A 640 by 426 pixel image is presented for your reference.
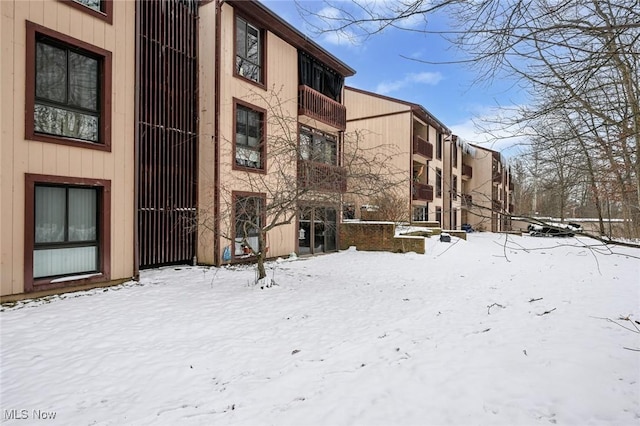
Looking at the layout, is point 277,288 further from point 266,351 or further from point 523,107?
point 523,107

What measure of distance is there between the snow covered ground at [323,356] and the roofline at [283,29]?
7208 mm

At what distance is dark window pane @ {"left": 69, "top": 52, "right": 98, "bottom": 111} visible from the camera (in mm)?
7070

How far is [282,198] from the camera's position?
26.1 ft

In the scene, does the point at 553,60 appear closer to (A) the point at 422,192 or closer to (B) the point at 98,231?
(B) the point at 98,231

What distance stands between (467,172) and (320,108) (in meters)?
21.3

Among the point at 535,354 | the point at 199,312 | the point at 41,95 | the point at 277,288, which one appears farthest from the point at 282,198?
the point at 535,354

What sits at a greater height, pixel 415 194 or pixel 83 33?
pixel 83 33

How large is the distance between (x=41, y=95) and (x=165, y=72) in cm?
363

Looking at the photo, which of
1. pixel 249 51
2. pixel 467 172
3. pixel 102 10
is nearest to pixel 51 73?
pixel 102 10

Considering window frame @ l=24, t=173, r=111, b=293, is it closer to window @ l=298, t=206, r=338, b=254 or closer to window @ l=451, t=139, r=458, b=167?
window @ l=298, t=206, r=338, b=254

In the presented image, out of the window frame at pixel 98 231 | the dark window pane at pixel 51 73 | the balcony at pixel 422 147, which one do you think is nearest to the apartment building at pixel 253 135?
the window frame at pixel 98 231

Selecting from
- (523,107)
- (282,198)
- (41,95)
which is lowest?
(282,198)

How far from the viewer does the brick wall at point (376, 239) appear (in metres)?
14.0

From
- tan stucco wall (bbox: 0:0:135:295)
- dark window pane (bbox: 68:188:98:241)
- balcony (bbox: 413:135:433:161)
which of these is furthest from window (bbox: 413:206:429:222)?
dark window pane (bbox: 68:188:98:241)
